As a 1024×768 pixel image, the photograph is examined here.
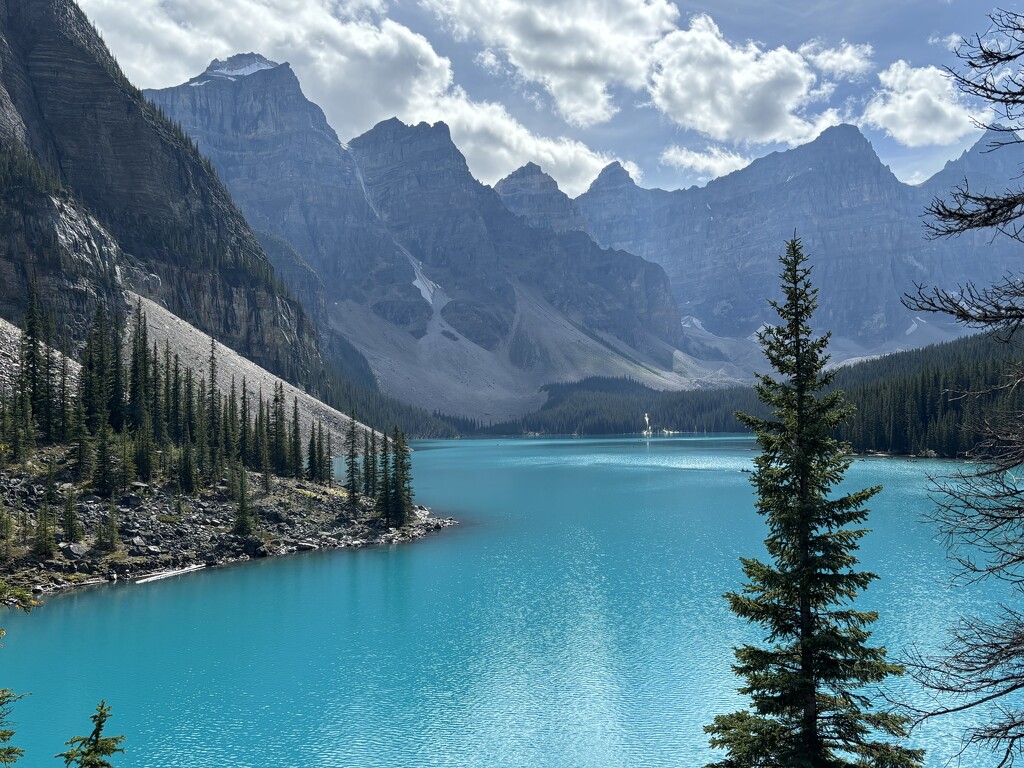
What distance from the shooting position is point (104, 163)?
169500mm

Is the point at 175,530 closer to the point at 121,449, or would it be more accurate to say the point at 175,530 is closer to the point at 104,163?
the point at 121,449

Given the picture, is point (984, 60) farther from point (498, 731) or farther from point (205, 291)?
point (205, 291)

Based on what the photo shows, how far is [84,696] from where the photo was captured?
34.8 meters

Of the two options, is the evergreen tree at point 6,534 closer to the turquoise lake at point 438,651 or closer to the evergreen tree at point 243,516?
the turquoise lake at point 438,651

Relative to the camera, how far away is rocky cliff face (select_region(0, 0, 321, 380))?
144m

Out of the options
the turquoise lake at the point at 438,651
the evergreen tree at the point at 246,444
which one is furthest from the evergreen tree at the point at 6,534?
the evergreen tree at the point at 246,444

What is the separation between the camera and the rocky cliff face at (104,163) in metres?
144

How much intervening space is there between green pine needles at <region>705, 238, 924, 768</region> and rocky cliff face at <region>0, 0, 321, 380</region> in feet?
483

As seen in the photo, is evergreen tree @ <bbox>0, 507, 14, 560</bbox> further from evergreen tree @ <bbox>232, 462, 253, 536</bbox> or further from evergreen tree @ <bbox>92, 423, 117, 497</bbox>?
evergreen tree @ <bbox>232, 462, 253, 536</bbox>

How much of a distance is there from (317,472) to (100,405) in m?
26.0

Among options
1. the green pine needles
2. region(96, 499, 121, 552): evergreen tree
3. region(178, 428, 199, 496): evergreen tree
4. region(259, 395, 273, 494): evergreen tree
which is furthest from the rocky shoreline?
the green pine needles

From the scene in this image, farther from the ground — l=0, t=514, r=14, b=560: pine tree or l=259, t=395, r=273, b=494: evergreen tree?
l=259, t=395, r=273, b=494: evergreen tree

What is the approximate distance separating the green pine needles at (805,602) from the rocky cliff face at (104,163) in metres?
147

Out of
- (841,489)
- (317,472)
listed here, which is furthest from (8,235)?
(841,489)
